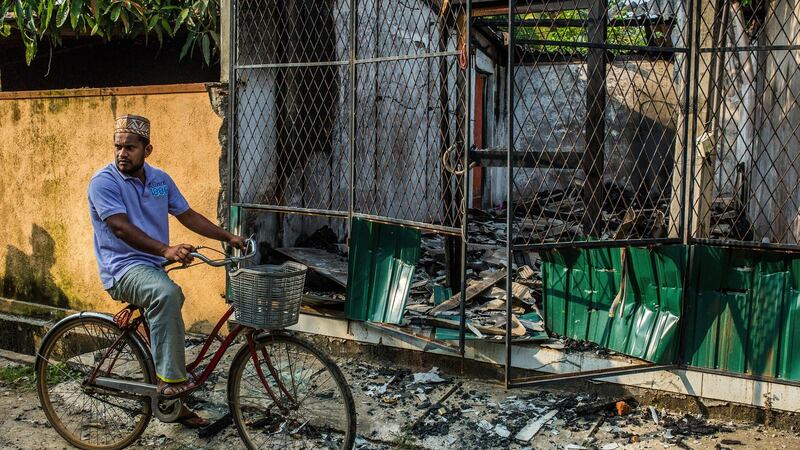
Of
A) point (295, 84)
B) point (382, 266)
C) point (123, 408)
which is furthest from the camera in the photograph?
point (295, 84)

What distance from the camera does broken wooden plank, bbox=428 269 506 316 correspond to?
6.09 m

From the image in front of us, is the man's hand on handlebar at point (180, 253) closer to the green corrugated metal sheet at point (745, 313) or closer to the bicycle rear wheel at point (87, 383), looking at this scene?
the bicycle rear wheel at point (87, 383)

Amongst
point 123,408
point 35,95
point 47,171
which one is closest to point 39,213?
point 47,171

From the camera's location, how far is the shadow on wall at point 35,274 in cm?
740

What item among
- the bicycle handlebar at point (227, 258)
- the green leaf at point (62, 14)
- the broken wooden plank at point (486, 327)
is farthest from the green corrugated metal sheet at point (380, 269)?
the green leaf at point (62, 14)

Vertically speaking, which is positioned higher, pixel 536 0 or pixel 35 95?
pixel 536 0

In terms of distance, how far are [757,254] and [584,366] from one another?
1.35 meters

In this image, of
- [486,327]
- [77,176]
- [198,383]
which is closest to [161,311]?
[198,383]

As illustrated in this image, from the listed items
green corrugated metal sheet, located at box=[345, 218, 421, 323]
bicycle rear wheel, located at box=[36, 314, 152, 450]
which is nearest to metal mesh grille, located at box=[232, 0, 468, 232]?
green corrugated metal sheet, located at box=[345, 218, 421, 323]

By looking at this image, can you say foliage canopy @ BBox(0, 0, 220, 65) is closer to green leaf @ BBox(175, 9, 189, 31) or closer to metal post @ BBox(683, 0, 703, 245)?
green leaf @ BBox(175, 9, 189, 31)

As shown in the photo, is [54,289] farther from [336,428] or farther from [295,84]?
[336,428]

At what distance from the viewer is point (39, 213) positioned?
24.3 ft

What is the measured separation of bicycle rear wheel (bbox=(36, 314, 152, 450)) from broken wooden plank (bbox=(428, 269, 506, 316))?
97.3 inches

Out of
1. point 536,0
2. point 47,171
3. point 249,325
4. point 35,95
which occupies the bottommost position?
point 249,325
